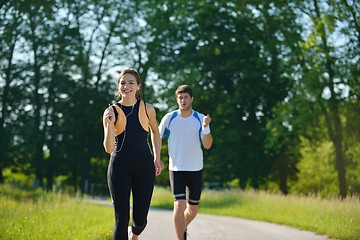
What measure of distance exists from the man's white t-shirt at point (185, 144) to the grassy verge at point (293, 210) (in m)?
3.85

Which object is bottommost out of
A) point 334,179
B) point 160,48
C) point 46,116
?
point 334,179

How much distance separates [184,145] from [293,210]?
10606mm

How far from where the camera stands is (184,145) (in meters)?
9.38

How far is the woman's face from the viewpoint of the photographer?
7.12 m

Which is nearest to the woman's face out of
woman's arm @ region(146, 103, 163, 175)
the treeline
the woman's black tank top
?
the woman's black tank top

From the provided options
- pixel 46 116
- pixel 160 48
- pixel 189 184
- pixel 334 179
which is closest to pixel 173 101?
pixel 160 48

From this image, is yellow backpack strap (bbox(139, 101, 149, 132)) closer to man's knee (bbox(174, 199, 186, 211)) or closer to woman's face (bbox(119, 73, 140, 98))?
woman's face (bbox(119, 73, 140, 98))

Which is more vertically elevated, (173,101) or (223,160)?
(173,101)

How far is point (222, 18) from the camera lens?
37844 mm

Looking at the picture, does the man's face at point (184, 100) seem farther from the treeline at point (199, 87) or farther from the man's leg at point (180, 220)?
the treeline at point (199, 87)

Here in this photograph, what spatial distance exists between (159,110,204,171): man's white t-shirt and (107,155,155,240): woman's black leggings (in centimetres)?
227

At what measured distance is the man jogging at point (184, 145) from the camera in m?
9.33

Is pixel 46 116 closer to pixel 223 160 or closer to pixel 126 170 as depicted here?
pixel 223 160

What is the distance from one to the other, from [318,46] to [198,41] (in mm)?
14470
